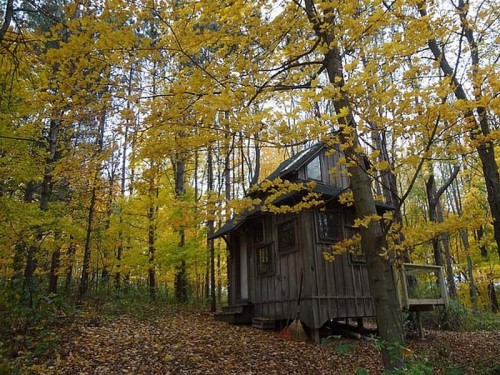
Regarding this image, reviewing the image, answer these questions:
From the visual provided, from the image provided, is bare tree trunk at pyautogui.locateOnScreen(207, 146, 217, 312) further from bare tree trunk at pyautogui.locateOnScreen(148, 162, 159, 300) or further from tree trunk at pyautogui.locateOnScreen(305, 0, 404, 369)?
bare tree trunk at pyautogui.locateOnScreen(148, 162, 159, 300)

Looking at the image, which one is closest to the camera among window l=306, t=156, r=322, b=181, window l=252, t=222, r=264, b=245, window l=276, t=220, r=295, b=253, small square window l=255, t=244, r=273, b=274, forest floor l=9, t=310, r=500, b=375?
forest floor l=9, t=310, r=500, b=375

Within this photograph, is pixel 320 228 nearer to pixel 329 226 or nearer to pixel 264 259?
pixel 329 226

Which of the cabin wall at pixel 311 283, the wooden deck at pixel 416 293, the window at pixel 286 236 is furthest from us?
the window at pixel 286 236

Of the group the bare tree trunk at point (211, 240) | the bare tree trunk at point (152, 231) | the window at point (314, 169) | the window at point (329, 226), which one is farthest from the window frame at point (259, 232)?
the bare tree trunk at point (152, 231)

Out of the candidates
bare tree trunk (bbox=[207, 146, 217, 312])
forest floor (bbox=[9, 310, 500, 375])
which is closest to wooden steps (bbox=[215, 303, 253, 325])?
forest floor (bbox=[9, 310, 500, 375])

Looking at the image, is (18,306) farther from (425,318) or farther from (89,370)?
(425,318)

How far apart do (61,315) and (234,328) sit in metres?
4.43

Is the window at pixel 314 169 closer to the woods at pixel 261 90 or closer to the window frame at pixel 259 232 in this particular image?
the window frame at pixel 259 232

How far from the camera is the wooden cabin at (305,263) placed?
935cm

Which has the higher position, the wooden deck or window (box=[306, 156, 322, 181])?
window (box=[306, 156, 322, 181])

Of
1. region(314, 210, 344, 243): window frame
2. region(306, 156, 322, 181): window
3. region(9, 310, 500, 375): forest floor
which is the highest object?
region(306, 156, 322, 181): window

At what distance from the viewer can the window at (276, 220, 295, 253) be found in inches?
398

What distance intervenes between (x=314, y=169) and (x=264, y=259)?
3.11 meters

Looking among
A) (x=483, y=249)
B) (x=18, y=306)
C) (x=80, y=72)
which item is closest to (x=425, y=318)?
(x=483, y=249)
